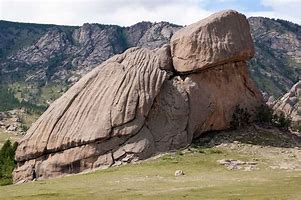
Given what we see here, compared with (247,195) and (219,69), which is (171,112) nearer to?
(219,69)

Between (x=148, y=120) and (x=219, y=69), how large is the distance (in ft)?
43.2

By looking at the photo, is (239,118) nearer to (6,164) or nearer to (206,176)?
(206,176)

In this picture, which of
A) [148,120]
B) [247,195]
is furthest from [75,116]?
[247,195]

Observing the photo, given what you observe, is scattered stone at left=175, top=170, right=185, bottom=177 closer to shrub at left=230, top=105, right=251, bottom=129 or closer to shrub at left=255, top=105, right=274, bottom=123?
shrub at left=230, top=105, right=251, bottom=129

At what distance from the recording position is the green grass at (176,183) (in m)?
39.5

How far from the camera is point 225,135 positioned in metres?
68.4

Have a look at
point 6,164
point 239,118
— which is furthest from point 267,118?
point 6,164

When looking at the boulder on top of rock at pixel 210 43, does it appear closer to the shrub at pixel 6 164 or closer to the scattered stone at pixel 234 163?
the scattered stone at pixel 234 163

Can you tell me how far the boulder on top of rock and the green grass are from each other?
41.5 ft

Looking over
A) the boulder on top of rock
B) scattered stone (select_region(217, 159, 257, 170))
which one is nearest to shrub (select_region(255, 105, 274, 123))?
the boulder on top of rock

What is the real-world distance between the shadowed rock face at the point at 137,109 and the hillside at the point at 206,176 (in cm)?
339

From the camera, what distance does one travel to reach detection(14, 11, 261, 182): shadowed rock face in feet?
204

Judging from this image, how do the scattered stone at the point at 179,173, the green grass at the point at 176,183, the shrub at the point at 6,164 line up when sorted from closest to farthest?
1. the green grass at the point at 176,183
2. the scattered stone at the point at 179,173
3. the shrub at the point at 6,164

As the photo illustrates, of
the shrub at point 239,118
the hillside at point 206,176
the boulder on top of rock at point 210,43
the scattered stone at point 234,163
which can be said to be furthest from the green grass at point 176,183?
the boulder on top of rock at point 210,43
